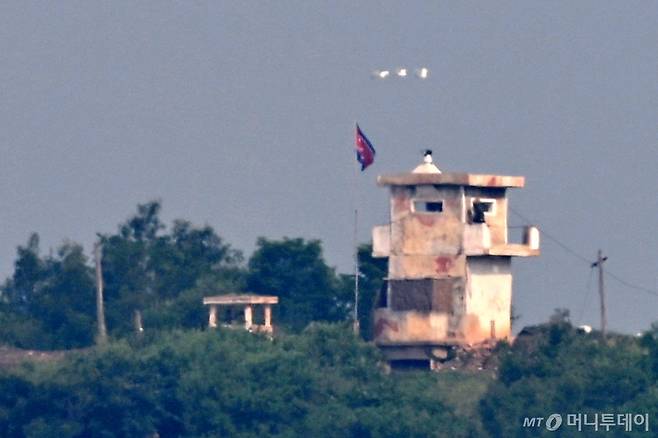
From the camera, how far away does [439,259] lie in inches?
3996

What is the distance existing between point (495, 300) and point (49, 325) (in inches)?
720

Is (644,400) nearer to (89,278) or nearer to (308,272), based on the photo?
(308,272)

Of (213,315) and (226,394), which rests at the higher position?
(213,315)

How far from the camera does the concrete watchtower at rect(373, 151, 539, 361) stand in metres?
101

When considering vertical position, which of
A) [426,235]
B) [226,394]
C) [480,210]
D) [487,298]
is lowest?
[226,394]

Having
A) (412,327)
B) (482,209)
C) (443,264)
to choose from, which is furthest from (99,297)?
(482,209)

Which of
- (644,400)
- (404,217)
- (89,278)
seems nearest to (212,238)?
(89,278)

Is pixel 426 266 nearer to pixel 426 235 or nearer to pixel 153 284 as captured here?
pixel 426 235

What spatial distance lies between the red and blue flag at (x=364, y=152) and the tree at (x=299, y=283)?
264 inches

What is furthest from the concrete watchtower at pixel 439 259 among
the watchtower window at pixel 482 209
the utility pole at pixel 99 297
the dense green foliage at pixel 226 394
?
the utility pole at pixel 99 297

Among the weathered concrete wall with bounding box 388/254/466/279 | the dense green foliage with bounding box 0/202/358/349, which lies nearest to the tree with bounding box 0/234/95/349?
the dense green foliage with bounding box 0/202/358/349

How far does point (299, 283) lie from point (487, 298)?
9833mm

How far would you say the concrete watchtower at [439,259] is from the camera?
101 m

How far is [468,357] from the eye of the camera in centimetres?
10081
